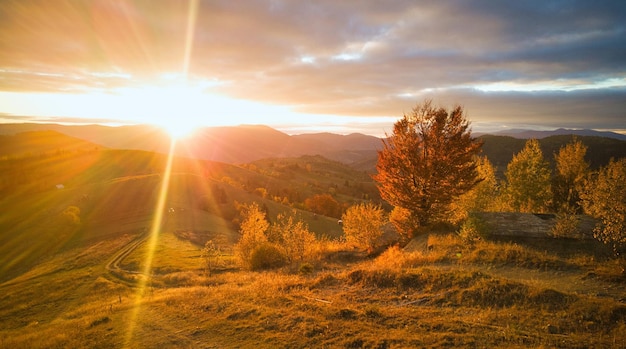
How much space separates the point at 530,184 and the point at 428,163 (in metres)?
25.7

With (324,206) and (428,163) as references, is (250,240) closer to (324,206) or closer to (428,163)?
(428,163)

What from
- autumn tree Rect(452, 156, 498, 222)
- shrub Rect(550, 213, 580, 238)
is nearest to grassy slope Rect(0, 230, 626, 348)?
shrub Rect(550, 213, 580, 238)

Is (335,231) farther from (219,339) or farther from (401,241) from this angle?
(219,339)

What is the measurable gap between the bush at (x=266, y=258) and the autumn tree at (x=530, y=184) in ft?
110

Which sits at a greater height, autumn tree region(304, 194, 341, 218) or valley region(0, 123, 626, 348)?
valley region(0, 123, 626, 348)

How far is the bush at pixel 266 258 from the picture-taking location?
36844 mm

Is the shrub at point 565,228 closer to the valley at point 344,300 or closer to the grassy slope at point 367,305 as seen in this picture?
the valley at point 344,300

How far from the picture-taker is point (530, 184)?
4744 cm

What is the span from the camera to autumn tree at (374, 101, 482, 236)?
30703 mm

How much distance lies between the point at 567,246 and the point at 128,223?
253ft

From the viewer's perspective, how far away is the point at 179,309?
18391 millimetres

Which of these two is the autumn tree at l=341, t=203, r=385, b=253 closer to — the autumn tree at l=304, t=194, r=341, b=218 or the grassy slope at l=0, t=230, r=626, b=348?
the grassy slope at l=0, t=230, r=626, b=348

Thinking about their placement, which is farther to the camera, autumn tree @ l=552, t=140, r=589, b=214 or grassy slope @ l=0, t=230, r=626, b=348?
autumn tree @ l=552, t=140, r=589, b=214

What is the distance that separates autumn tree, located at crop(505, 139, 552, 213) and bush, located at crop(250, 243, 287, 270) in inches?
1326
